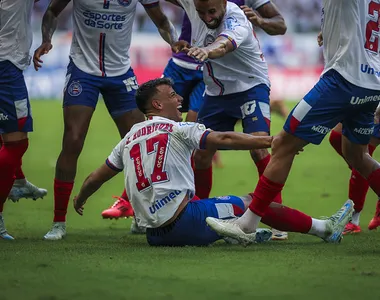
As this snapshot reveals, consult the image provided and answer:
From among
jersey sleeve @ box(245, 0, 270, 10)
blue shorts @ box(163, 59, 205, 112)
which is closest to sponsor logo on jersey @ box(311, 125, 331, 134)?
jersey sleeve @ box(245, 0, 270, 10)

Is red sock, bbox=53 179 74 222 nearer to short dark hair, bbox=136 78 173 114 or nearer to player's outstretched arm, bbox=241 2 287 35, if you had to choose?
short dark hair, bbox=136 78 173 114

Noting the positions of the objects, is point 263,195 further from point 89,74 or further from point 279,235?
point 89,74

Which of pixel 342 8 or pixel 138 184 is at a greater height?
pixel 342 8

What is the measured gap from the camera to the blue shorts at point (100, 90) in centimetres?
840

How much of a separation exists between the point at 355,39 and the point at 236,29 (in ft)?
4.31

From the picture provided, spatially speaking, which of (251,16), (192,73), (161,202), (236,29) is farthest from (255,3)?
(161,202)

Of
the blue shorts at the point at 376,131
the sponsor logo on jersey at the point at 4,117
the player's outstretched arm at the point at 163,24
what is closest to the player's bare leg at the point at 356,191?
the blue shorts at the point at 376,131

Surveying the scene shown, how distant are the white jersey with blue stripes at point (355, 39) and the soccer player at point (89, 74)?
236 cm

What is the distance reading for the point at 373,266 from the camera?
6.24 metres

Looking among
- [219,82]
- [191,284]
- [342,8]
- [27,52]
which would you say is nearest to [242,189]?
[219,82]

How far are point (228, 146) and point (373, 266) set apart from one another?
142cm

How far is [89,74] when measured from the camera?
8562mm

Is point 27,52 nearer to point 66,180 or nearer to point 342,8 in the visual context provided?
point 66,180

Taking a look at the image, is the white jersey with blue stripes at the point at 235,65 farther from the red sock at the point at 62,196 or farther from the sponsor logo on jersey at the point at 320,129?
the red sock at the point at 62,196
